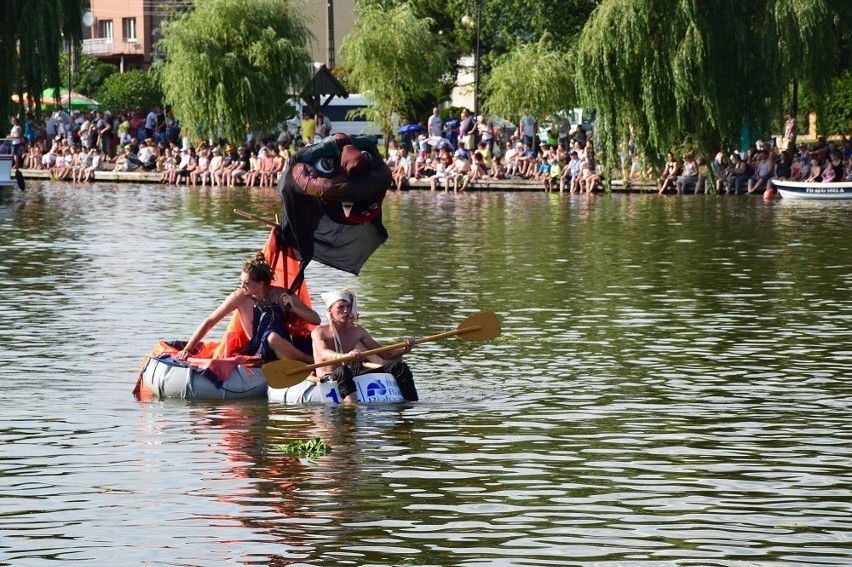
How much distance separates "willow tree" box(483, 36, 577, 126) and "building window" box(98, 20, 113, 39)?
50.3 metres

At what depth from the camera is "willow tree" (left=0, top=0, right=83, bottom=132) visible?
4550 cm

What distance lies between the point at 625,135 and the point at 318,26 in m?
50.5

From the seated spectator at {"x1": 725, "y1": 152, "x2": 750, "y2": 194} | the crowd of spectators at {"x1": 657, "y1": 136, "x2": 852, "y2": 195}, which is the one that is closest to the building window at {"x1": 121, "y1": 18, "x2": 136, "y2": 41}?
the crowd of spectators at {"x1": 657, "y1": 136, "x2": 852, "y2": 195}

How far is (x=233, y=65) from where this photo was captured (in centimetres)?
5944

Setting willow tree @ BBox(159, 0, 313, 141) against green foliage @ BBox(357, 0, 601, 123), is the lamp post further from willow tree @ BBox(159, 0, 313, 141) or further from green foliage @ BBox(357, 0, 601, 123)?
willow tree @ BBox(159, 0, 313, 141)

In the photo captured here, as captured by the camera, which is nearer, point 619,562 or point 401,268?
point 619,562

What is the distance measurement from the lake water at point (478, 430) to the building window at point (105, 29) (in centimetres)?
7524

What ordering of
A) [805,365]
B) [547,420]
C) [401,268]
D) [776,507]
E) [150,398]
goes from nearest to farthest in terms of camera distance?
[776,507] → [547,420] → [150,398] → [805,365] → [401,268]

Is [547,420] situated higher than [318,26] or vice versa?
[318,26]

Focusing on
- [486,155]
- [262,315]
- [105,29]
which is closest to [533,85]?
[486,155]

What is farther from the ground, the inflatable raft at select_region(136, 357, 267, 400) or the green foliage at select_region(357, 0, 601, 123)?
the green foliage at select_region(357, 0, 601, 123)

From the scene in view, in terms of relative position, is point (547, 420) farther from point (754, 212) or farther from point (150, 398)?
point (754, 212)

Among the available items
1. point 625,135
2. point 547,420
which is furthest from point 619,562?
point 625,135

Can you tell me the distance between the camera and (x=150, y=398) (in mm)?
16516
